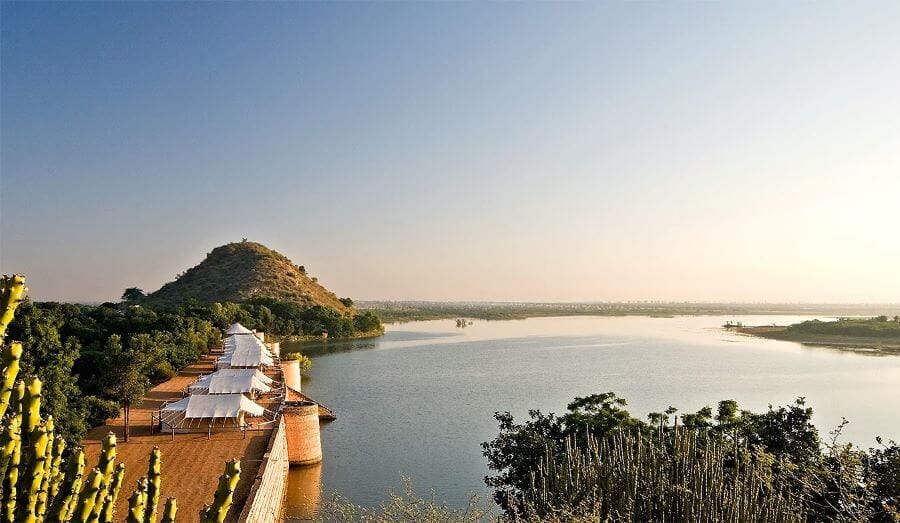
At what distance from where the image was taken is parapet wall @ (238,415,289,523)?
1494cm

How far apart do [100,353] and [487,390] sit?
24820 millimetres

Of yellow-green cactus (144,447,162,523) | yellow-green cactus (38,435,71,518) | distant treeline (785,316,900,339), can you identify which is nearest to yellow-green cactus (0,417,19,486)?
yellow-green cactus (38,435,71,518)

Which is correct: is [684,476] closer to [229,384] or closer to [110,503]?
[110,503]

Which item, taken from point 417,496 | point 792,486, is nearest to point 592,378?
point 417,496

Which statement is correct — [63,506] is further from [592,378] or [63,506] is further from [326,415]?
[592,378]

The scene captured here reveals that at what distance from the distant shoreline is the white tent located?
77304 millimetres

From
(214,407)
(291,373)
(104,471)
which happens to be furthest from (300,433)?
(104,471)

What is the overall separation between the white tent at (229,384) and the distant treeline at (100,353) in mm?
2395

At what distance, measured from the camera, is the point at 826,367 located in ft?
194

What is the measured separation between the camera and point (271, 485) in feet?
59.9

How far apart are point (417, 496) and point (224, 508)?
17.2 m

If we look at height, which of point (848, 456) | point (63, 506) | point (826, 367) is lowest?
point (826, 367)

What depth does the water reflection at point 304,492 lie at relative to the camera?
66.9 ft

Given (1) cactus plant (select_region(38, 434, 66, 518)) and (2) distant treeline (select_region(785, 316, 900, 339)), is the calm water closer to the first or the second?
(1) cactus plant (select_region(38, 434, 66, 518))
